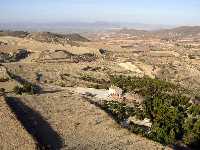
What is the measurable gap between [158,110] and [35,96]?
26.5 ft

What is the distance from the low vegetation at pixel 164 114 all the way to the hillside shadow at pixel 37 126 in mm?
4560

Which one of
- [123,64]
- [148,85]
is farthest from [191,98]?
[123,64]

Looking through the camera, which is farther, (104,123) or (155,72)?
(155,72)

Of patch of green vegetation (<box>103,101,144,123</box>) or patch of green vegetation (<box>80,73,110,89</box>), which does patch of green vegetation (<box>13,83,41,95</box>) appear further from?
patch of green vegetation (<box>80,73,110,89</box>)

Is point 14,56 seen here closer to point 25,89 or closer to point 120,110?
point 25,89

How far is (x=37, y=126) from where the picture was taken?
24094mm

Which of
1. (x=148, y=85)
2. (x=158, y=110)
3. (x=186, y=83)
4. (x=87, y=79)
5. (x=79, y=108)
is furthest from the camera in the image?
(x=186, y=83)

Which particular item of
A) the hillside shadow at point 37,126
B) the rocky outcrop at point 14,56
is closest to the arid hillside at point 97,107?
the hillside shadow at point 37,126

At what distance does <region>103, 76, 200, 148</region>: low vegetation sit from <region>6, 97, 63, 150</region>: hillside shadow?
4560mm

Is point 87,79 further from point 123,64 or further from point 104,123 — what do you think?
point 104,123

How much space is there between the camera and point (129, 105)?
3366cm

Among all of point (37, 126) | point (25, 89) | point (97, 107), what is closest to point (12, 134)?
point (37, 126)

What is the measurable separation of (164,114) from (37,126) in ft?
28.2

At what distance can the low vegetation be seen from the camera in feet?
83.4
